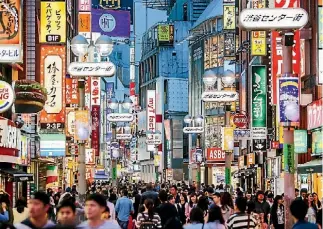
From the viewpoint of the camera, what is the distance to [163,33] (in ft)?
461

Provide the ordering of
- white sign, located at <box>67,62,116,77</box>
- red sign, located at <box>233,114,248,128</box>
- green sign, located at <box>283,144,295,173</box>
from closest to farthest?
green sign, located at <box>283,144,295,173</box>, white sign, located at <box>67,62,116,77</box>, red sign, located at <box>233,114,248,128</box>

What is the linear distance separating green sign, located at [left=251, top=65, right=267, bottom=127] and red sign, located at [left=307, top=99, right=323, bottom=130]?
13.0 meters

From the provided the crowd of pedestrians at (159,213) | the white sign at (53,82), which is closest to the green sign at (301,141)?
the white sign at (53,82)

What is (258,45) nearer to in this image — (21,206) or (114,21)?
(114,21)

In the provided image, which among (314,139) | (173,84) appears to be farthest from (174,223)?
(173,84)

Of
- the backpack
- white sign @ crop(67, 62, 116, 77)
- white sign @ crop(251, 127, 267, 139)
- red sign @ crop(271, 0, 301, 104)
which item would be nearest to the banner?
white sign @ crop(251, 127, 267, 139)

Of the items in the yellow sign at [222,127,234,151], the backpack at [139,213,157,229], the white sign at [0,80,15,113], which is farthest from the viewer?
the yellow sign at [222,127,234,151]

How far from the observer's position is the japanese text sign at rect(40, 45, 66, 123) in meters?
43.2

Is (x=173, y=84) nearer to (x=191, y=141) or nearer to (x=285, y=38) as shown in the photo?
(x=191, y=141)

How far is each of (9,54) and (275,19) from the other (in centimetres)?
874

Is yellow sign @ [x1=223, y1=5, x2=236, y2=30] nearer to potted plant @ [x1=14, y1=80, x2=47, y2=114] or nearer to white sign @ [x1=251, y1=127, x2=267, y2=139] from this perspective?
white sign @ [x1=251, y1=127, x2=267, y2=139]

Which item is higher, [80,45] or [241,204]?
[80,45]

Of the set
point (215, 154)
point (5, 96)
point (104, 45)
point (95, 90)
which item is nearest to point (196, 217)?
point (104, 45)

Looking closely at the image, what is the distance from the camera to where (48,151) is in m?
46.0
